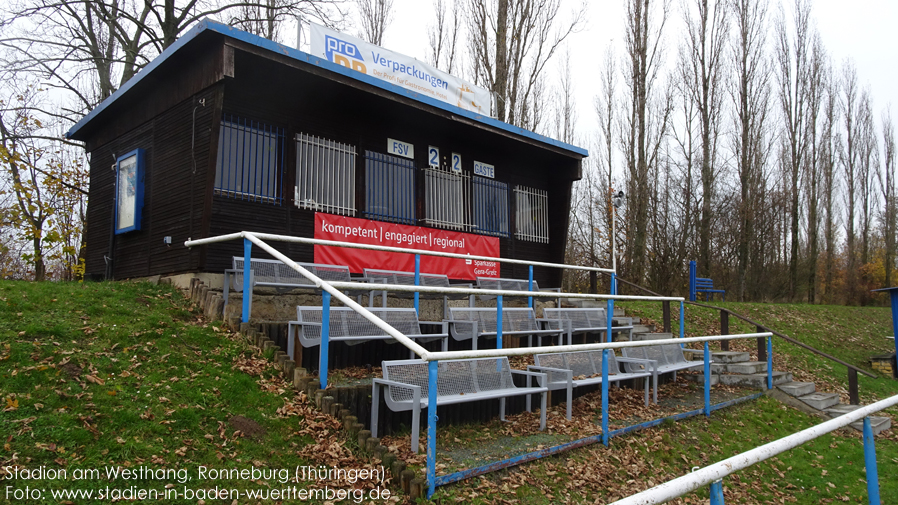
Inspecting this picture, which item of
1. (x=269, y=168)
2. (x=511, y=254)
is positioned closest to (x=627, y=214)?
(x=511, y=254)

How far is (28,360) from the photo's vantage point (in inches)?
205

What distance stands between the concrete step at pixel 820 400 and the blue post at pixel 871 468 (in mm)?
6510

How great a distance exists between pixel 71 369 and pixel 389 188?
663 cm

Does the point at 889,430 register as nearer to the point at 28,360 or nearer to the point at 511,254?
the point at 511,254

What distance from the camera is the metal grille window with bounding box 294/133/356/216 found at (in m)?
9.91

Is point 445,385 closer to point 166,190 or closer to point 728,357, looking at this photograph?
point 166,190

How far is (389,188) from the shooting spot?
11.1 metres

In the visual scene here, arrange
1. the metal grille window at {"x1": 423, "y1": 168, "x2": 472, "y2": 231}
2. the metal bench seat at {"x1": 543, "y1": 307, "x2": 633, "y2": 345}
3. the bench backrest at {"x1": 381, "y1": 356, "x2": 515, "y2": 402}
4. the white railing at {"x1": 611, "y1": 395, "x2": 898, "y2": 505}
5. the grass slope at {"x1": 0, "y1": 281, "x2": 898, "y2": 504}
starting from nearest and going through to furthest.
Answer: the white railing at {"x1": 611, "y1": 395, "x2": 898, "y2": 505} < the grass slope at {"x1": 0, "y1": 281, "x2": 898, "y2": 504} < the bench backrest at {"x1": 381, "y1": 356, "x2": 515, "y2": 402} < the metal bench seat at {"x1": 543, "y1": 307, "x2": 633, "y2": 345} < the metal grille window at {"x1": 423, "y1": 168, "x2": 472, "y2": 231}

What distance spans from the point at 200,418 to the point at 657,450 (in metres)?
4.68

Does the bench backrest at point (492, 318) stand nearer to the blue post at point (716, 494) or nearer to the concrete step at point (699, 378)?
the concrete step at point (699, 378)

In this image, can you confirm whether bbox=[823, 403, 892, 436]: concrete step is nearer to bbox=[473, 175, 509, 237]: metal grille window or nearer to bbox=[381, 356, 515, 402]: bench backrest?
bbox=[381, 356, 515, 402]: bench backrest

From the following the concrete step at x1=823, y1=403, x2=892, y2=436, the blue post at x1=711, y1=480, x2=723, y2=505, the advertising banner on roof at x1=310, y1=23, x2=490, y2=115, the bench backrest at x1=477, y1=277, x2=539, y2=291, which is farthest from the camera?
the bench backrest at x1=477, y1=277, x2=539, y2=291

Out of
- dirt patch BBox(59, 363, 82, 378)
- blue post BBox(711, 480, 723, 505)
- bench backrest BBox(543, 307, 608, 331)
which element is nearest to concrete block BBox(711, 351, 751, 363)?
bench backrest BBox(543, 307, 608, 331)

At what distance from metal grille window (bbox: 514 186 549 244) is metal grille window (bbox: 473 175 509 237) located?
39 cm
